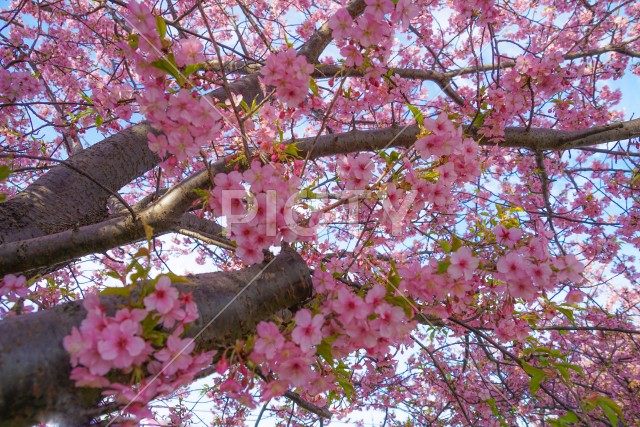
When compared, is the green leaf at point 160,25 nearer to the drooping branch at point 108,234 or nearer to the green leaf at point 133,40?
the green leaf at point 133,40

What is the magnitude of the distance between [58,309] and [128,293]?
0.64 ft

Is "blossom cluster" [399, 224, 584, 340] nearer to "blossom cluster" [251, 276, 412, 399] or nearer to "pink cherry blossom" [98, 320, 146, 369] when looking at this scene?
"blossom cluster" [251, 276, 412, 399]

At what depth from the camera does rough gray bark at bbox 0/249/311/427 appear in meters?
0.82

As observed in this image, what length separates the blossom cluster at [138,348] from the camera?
85cm

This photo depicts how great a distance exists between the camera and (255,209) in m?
1.26

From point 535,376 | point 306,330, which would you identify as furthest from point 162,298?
point 535,376

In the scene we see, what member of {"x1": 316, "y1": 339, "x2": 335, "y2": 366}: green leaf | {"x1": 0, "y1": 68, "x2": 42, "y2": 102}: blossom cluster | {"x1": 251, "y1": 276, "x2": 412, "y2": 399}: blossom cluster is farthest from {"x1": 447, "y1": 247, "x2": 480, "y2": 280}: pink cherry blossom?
{"x1": 0, "y1": 68, "x2": 42, "y2": 102}: blossom cluster

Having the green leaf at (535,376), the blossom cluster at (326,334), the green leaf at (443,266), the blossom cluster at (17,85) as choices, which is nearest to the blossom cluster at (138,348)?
the blossom cluster at (326,334)

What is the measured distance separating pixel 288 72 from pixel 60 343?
43.6 inches

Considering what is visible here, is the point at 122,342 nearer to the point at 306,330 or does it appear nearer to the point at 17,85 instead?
the point at 306,330

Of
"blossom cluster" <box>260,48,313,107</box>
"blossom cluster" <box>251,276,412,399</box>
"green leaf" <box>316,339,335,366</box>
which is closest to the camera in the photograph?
"blossom cluster" <box>251,276,412,399</box>

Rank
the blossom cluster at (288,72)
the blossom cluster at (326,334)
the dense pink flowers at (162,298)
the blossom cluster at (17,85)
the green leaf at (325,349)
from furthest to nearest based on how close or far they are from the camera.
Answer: the blossom cluster at (17,85) → the blossom cluster at (288,72) → the green leaf at (325,349) → the blossom cluster at (326,334) → the dense pink flowers at (162,298)

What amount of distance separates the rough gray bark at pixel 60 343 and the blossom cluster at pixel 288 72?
2.49 feet

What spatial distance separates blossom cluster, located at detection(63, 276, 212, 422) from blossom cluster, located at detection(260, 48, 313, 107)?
0.86 m
